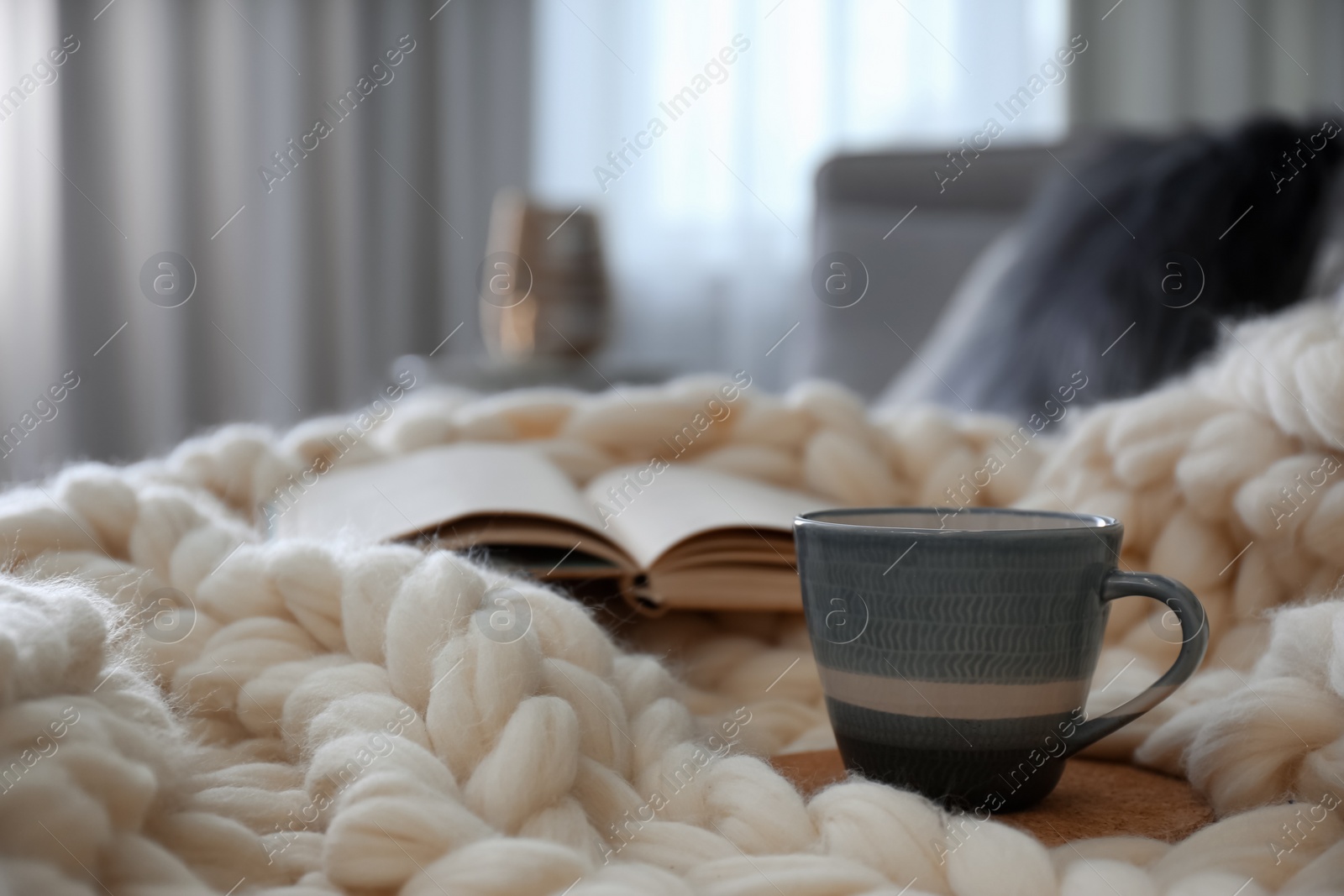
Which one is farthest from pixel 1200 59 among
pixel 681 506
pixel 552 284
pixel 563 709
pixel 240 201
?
pixel 563 709

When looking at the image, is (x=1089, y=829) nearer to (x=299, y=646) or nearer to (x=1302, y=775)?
(x=1302, y=775)

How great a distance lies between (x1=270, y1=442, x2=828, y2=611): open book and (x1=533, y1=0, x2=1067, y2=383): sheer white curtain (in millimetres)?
2035

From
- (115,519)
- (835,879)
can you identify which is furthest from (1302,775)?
(115,519)

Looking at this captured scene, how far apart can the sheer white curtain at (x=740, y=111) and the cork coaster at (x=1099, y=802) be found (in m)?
2.22

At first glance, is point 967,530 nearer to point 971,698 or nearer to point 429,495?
point 971,698

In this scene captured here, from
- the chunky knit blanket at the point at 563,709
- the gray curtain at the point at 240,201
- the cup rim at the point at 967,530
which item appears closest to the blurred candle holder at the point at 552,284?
the gray curtain at the point at 240,201

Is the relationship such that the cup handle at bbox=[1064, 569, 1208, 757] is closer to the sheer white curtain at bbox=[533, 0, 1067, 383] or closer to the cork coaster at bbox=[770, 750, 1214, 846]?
the cork coaster at bbox=[770, 750, 1214, 846]

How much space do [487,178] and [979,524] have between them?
253 centimetres

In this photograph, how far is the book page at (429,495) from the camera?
592 millimetres

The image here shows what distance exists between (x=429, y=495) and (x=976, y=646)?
33 centimetres

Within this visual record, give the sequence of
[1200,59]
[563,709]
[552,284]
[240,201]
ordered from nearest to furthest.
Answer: [563,709] < [552,284] < [240,201] < [1200,59]

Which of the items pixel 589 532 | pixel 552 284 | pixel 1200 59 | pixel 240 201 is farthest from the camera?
pixel 1200 59

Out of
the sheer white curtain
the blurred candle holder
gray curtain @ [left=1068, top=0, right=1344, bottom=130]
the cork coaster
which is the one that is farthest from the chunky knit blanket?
gray curtain @ [left=1068, top=0, right=1344, bottom=130]

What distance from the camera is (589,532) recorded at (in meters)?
0.61
